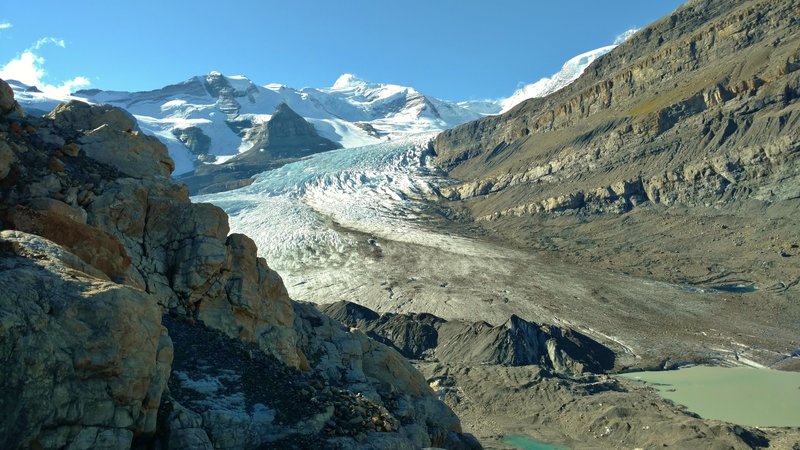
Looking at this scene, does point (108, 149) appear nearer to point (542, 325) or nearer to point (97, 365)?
point (97, 365)

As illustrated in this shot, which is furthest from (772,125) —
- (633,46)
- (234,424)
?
(234,424)

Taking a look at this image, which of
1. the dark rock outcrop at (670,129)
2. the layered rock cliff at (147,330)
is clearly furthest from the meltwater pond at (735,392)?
the dark rock outcrop at (670,129)

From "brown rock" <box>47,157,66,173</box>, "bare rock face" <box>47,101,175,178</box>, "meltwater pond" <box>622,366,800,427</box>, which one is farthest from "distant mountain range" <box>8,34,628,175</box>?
"brown rock" <box>47,157,66,173</box>

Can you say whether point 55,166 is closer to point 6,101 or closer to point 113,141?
point 6,101

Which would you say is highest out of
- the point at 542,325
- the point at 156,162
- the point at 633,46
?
the point at 633,46

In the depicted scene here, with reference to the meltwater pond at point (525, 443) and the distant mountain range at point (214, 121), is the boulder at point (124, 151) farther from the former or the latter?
the distant mountain range at point (214, 121)
